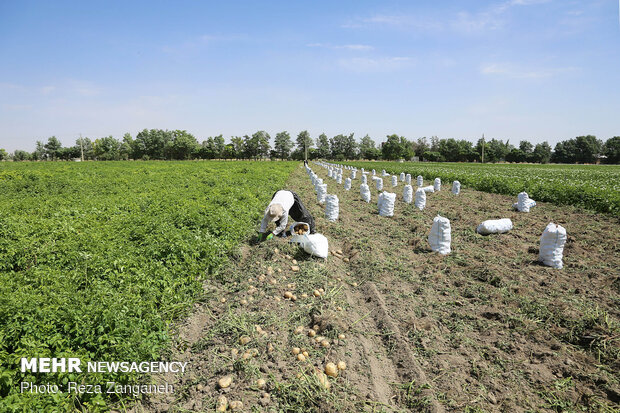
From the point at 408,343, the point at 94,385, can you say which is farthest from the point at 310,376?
the point at 94,385

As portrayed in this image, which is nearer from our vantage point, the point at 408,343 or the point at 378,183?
the point at 408,343

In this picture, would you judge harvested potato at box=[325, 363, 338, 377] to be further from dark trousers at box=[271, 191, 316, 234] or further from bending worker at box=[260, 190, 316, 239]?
dark trousers at box=[271, 191, 316, 234]

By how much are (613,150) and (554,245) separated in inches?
4326

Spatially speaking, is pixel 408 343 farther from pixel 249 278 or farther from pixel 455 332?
pixel 249 278

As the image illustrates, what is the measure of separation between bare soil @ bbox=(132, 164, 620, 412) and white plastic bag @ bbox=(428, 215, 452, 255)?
199mm

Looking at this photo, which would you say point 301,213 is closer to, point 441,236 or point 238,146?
point 441,236

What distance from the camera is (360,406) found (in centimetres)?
313

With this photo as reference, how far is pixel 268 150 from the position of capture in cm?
10900

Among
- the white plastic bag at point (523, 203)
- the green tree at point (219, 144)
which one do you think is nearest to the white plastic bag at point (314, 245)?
the white plastic bag at point (523, 203)

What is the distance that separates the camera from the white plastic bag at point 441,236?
23.8 ft

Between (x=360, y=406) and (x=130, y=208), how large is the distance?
27.8 feet

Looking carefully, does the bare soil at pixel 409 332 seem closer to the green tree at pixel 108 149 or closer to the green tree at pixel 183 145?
the green tree at pixel 183 145

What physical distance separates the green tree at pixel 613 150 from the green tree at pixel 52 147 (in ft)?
526

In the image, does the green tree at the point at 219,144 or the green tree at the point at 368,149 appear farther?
the green tree at the point at 368,149
